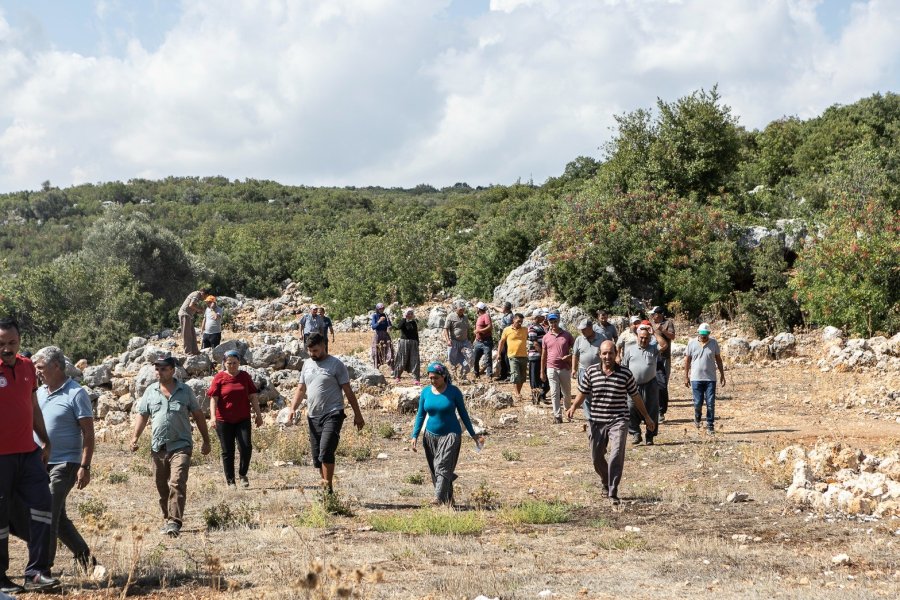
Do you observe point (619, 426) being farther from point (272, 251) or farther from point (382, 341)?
point (272, 251)

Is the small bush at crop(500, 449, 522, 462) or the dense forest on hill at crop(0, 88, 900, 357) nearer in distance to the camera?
the small bush at crop(500, 449, 522, 462)

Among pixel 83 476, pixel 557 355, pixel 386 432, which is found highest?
pixel 557 355

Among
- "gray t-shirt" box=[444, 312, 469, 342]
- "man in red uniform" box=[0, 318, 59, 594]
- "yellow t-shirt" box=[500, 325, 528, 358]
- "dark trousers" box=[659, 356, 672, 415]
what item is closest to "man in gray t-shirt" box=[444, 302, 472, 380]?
"gray t-shirt" box=[444, 312, 469, 342]

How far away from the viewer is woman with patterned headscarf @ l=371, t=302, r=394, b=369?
2106cm

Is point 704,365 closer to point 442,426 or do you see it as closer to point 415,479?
point 415,479

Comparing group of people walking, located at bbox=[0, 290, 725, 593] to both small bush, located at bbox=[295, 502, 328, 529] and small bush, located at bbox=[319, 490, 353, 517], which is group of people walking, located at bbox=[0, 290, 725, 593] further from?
small bush, located at bbox=[295, 502, 328, 529]

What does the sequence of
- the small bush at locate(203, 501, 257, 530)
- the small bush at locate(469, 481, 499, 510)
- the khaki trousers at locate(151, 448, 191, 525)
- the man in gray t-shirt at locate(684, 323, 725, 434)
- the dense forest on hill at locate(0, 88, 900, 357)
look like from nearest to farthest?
the khaki trousers at locate(151, 448, 191, 525)
the small bush at locate(203, 501, 257, 530)
the small bush at locate(469, 481, 499, 510)
the man in gray t-shirt at locate(684, 323, 725, 434)
the dense forest on hill at locate(0, 88, 900, 357)

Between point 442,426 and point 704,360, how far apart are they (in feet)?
17.2

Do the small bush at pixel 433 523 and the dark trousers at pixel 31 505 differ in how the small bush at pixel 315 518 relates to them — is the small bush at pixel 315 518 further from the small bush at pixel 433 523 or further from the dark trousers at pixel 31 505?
the dark trousers at pixel 31 505

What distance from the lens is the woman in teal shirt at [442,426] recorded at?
9445 mm

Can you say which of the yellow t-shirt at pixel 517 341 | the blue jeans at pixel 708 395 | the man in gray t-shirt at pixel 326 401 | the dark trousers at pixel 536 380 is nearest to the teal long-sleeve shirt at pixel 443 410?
the man in gray t-shirt at pixel 326 401

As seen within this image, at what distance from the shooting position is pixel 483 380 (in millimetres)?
20391

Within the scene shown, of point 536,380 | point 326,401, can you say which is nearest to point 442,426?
point 326,401

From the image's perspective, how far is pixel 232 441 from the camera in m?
11.1
